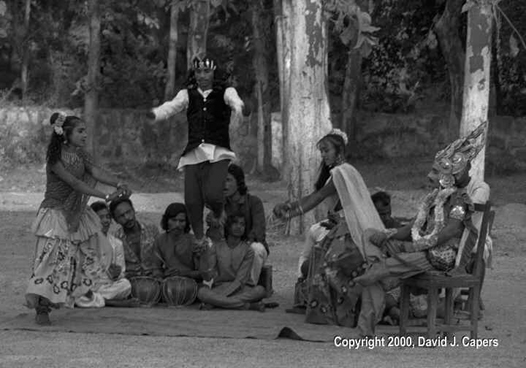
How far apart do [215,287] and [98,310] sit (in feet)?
3.25

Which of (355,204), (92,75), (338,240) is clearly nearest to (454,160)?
(355,204)

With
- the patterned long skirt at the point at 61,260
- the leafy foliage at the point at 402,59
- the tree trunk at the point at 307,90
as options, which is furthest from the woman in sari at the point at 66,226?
the leafy foliage at the point at 402,59

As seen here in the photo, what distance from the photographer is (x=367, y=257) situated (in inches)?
335

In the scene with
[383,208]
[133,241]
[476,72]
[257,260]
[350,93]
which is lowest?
[257,260]

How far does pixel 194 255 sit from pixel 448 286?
2.94 metres

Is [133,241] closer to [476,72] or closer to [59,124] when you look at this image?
[59,124]

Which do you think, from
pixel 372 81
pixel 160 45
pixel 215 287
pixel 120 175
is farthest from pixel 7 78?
pixel 215 287

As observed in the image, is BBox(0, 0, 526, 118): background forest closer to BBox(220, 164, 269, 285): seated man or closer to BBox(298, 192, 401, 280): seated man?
BBox(220, 164, 269, 285): seated man

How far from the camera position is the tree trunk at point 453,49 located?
22.3m

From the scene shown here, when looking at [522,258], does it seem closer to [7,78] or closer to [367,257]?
[367,257]

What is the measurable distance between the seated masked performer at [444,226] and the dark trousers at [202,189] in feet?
7.38

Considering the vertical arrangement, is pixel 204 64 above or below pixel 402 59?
below

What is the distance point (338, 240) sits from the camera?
9.23 m

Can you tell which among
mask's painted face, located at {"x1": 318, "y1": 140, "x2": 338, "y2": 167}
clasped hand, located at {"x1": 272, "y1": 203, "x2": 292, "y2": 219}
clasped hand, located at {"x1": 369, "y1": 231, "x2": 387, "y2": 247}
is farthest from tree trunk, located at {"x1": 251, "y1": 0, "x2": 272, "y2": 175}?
clasped hand, located at {"x1": 369, "y1": 231, "x2": 387, "y2": 247}
